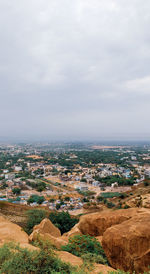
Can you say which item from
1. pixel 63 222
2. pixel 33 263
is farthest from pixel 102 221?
pixel 63 222

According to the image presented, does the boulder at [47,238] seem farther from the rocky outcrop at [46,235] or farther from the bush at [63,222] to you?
the bush at [63,222]

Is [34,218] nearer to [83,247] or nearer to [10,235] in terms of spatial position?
[10,235]

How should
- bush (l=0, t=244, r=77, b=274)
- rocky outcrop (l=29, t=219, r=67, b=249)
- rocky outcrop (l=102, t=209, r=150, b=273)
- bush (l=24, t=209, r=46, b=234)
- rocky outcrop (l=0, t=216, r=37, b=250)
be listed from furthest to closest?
bush (l=24, t=209, r=46, b=234) < rocky outcrop (l=0, t=216, r=37, b=250) < rocky outcrop (l=29, t=219, r=67, b=249) < rocky outcrop (l=102, t=209, r=150, b=273) < bush (l=0, t=244, r=77, b=274)

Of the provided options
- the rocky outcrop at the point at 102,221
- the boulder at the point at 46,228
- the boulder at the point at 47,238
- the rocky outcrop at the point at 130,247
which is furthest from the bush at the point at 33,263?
the rocky outcrop at the point at 102,221

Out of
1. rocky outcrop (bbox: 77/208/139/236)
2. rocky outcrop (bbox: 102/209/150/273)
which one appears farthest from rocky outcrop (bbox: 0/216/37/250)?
rocky outcrop (bbox: 102/209/150/273)

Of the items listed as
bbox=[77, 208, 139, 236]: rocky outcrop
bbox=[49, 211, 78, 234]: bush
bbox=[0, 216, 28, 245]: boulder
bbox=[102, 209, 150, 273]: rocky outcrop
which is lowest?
bbox=[49, 211, 78, 234]: bush

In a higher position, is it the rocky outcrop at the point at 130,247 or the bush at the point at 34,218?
the rocky outcrop at the point at 130,247

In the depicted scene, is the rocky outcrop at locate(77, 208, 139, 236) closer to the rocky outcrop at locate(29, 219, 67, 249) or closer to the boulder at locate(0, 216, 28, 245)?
the rocky outcrop at locate(29, 219, 67, 249)
